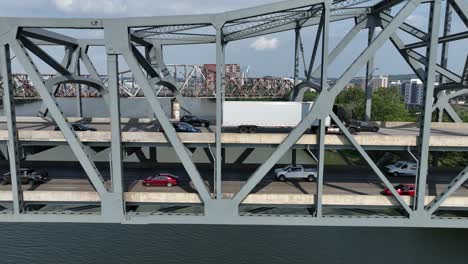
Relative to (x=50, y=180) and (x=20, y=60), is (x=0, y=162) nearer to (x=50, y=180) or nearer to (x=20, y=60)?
(x=50, y=180)

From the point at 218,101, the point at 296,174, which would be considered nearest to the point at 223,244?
the point at 296,174

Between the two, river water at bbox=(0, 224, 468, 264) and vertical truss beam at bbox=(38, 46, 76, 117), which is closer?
river water at bbox=(0, 224, 468, 264)

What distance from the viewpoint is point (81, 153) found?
1569cm

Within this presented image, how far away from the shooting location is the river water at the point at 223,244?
2430 cm

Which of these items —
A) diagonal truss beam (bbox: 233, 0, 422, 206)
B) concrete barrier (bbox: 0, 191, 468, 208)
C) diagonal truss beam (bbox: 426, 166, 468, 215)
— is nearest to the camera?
diagonal truss beam (bbox: 233, 0, 422, 206)

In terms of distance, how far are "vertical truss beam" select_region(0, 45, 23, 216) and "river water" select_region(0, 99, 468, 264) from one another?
31.9ft

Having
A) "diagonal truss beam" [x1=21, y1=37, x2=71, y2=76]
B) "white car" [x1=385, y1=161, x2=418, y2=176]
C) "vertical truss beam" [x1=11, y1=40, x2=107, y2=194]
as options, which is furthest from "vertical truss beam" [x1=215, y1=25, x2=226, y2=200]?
"white car" [x1=385, y1=161, x2=418, y2=176]

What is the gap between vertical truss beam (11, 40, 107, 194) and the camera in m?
14.9

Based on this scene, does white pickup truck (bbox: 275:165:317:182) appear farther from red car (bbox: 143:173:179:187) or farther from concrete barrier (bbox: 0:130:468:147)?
red car (bbox: 143:173:179:187)

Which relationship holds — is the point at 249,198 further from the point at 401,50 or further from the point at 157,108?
the point at 401,50

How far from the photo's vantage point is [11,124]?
1562 cm

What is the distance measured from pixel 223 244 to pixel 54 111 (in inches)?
653

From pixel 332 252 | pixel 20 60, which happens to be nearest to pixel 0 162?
pixel 20 60

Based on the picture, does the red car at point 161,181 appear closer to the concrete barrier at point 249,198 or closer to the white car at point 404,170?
the concrete barrier at point 249,198
